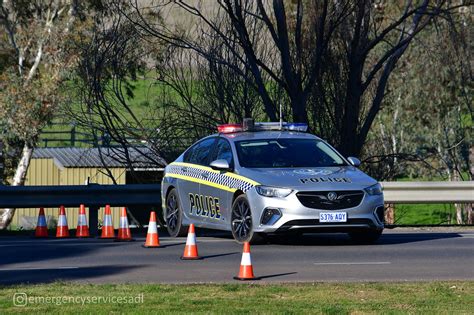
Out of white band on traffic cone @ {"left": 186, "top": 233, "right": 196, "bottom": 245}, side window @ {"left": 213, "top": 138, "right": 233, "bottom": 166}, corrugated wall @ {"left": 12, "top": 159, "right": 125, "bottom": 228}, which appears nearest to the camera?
white band on traffic cone @ {"left": 186, "top": 233, "right": 196, "bottom": 245}

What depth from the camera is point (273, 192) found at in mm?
13648

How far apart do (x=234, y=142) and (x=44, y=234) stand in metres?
3.41

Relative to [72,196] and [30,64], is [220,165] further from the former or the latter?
[30,64]

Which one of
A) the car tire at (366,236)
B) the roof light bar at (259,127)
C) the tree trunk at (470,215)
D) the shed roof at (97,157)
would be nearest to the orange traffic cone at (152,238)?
the roof light bar at (259,127)

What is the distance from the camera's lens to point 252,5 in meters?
22.9

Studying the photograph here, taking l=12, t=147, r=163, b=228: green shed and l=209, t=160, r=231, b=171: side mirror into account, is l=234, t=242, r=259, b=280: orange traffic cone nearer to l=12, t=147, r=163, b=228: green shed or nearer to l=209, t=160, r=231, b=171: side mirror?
l=209, t=160, r=231, b=171: side mirror

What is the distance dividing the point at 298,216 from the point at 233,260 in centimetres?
133

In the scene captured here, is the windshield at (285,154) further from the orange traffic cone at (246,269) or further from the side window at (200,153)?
the orange traffic cone at (246,269)

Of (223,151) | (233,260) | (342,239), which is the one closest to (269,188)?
(233,260)

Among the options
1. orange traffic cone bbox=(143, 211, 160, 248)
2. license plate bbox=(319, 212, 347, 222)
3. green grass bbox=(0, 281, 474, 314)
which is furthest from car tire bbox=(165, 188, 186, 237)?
green grass bbox=(0, 281, 474, 314)

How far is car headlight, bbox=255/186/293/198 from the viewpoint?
1360cm

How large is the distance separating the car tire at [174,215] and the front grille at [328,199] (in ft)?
8.89

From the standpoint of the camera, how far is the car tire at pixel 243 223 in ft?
45.5

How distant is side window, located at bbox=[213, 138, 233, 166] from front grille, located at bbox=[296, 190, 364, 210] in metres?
1.55
